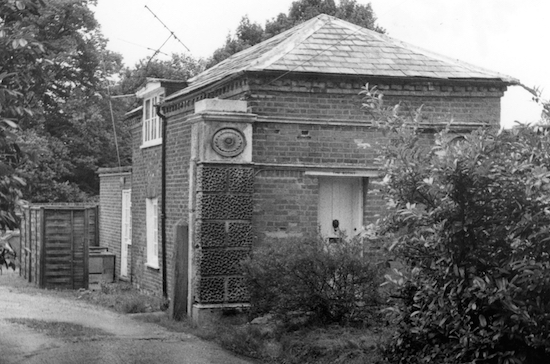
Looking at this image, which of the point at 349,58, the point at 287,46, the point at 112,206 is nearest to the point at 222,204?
the point at 287,46

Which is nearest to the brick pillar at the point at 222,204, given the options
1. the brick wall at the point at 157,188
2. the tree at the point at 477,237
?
the brick wall at the point at 157,188

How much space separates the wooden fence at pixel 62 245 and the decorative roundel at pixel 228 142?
339 inches

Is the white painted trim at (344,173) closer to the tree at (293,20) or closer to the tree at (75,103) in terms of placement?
the tree at (75,103)

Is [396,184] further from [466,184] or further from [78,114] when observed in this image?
[78,114]

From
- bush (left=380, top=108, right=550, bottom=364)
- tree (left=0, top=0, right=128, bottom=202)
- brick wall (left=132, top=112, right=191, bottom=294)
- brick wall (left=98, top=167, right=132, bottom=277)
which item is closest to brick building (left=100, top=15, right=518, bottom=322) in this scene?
brick wall (left=132, top=112, right=191, bottom=294)

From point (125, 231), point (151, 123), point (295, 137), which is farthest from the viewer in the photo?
point (125, 231)

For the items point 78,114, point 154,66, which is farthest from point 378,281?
point 154,66

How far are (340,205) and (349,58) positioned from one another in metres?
2.71

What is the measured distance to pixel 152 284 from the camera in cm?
2077

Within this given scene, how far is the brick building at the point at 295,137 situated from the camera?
596 inches

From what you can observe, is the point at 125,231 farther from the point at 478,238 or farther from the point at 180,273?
the point at 478,238

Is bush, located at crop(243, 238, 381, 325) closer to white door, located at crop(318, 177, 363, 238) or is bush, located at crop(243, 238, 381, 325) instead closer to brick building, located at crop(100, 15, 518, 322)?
brick building, located at crop(100, 15, 518, 322)

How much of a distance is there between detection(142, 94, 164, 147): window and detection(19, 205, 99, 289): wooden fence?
269 cm

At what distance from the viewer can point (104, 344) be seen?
43.3ft
